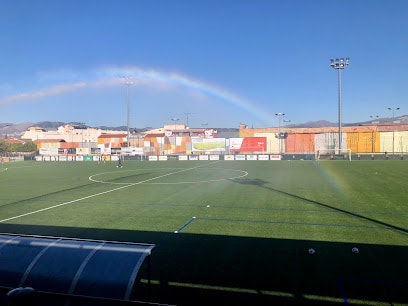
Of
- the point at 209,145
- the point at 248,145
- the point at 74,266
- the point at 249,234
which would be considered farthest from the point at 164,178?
the point at 248,145

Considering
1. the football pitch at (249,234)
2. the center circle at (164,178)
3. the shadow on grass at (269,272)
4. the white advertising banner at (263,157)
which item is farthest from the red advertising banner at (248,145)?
the shadow on grass at (269,272)

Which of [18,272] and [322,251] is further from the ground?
[18,272]

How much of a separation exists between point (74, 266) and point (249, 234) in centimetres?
820

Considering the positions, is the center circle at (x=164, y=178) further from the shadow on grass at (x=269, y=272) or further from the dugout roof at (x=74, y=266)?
the dugout roof at (x=74, y=266)

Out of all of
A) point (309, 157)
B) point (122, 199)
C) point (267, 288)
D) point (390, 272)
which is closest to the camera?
point (267, 288)

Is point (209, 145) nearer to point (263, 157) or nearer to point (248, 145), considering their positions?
point (248, 145)

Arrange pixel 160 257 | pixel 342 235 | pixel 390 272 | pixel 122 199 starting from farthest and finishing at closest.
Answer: pixel 122 199 < pixel 342 235 < pixel 160 257 < pixel 390 272

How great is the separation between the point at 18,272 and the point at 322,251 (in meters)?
8.85

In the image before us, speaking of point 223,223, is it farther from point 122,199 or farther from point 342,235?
point 122,199

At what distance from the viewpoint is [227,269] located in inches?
384

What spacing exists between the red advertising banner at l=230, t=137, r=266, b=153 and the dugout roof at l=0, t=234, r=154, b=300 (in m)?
91.5

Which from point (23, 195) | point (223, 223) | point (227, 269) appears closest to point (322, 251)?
point (227, 269)

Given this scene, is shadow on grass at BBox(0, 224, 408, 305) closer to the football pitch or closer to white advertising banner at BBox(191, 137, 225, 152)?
the football pitch

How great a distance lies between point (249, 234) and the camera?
1339cm
